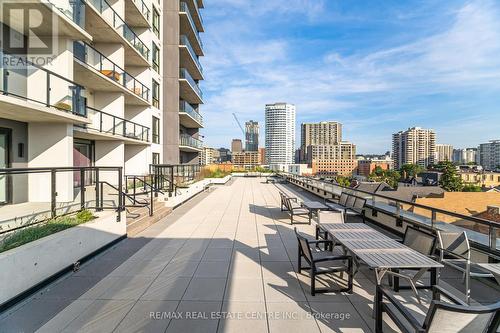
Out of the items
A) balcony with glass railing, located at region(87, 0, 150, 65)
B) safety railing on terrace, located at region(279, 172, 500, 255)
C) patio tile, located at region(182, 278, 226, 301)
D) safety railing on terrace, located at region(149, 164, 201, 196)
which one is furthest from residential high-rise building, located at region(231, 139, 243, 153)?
patio tile, located at region(182, 278, 226, 301)

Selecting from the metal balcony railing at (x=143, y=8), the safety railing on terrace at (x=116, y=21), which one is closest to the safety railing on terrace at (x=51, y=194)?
the safety railing on terrace at (x=116, y=21)

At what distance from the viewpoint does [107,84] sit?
45.7 ft

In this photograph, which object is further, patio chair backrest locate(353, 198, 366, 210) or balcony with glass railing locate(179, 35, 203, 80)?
balcony with glass railing locate(179, 35, 203, 80)

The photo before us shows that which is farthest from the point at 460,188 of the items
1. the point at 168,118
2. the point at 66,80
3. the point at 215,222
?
the point at 66,80

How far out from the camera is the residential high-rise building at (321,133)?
145m

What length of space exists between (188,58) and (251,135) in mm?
93539

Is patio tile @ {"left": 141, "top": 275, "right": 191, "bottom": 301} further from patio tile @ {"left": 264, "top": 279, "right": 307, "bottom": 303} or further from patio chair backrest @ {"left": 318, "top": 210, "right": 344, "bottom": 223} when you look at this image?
patio chair backrest @ {"left": 318, "top": 210, "right": 344, "bottom": 223}

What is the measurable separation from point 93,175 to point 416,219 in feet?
26.1

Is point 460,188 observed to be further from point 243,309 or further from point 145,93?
point 243,309

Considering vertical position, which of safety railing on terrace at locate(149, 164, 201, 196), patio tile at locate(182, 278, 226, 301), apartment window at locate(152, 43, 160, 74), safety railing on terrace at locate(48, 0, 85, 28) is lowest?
patio tile at locate(182, 278, 226, 301)

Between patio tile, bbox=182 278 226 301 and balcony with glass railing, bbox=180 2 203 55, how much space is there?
85.0 feet

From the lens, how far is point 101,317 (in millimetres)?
3344

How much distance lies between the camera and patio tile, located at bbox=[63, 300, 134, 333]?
3.12 meters

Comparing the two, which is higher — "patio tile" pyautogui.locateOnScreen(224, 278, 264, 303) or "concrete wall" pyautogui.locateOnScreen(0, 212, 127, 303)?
"concrete wall" pyautogui.locateOnScreen(0, 212, 127, 303)
